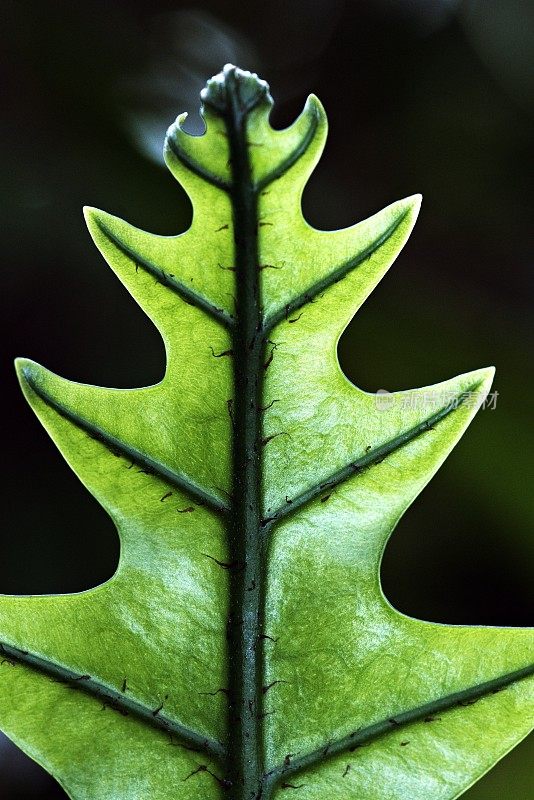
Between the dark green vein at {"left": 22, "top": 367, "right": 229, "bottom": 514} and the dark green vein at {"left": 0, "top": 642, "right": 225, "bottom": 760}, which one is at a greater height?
the dark green vein at {"left": 22, "top": 367, "right": 229, "bottom": 514}

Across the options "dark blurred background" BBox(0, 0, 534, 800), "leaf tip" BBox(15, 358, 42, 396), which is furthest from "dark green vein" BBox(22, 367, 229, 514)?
"dark blurred background" BBox(0, 0, 534, 800)

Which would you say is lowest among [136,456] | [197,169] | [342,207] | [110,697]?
[110,697]

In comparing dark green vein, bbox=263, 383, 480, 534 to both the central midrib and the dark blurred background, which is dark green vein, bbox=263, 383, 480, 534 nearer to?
the central midrib

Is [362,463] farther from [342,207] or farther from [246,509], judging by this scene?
[342,207]

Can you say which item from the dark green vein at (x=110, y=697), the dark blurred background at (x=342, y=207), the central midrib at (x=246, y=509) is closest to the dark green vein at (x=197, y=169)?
the central midrib at (x=246, y=509)

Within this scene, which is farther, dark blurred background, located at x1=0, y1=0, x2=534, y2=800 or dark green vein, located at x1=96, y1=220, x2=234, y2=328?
dark blurred background, located at x1=0, y1=0, x2=534, y2=800

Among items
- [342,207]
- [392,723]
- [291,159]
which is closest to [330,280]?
[291,159]

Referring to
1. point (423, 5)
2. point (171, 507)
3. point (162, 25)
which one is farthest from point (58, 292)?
point (171, 507)
